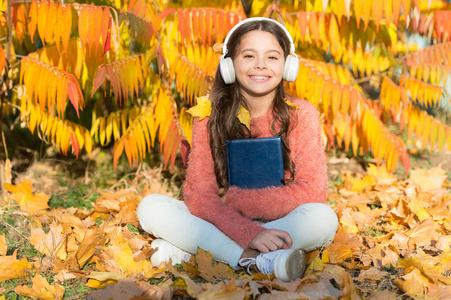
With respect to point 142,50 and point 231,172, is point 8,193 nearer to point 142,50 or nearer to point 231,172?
point 142,50

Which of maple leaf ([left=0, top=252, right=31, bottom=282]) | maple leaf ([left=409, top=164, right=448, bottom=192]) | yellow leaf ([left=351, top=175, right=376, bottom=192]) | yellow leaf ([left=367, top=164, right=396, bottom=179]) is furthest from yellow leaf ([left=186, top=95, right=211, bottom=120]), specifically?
maple leaf ([left=409, top=164, right=448, bottom=192])

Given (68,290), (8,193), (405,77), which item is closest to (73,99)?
(68,290)

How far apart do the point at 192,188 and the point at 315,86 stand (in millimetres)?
942

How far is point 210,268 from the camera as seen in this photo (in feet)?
5.81

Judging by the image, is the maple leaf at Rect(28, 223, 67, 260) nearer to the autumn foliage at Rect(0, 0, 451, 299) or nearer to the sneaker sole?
the autumn foliage at Rect(0, 0, 451, 299)

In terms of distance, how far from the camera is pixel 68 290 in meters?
1.69

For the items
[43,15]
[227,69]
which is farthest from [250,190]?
[43,15]

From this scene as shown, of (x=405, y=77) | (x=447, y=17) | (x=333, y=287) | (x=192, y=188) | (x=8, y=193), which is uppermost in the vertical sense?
(x=447, y=17)

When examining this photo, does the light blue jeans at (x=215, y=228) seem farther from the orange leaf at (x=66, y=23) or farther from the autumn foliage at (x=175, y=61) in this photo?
the orange leaf at (x=66, y=23)

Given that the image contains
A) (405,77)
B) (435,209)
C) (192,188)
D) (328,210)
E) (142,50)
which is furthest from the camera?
(142,50)

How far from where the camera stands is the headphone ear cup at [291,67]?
207 centimetres

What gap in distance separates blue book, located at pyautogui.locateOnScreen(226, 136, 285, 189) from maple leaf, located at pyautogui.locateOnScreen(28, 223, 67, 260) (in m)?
0.80

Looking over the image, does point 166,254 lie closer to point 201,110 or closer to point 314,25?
point 201,110

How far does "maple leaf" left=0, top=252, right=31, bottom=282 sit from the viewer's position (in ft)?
5.76
